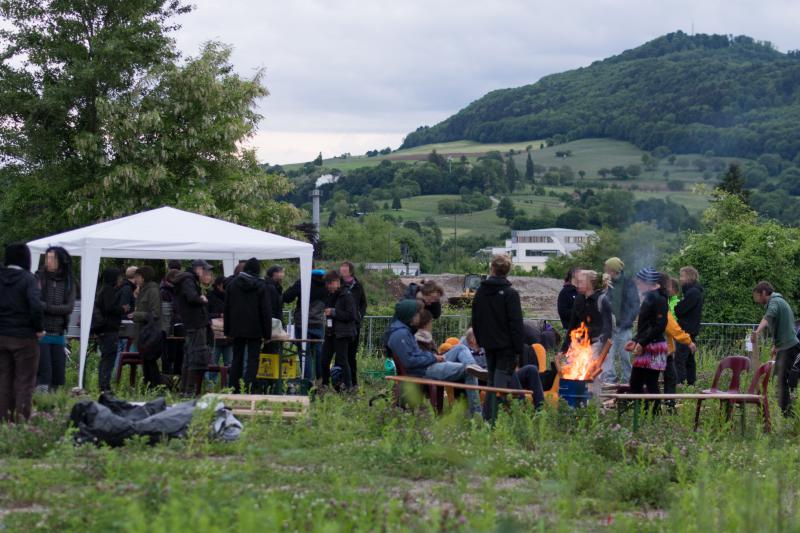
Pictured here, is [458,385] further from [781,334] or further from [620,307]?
[781,334]

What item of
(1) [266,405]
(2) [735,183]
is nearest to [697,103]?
(2) [735,183]

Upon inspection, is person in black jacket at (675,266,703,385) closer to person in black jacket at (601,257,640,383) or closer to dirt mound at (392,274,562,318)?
person in black jacket at (601,257,640,383)

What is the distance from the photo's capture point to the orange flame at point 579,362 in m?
9.83

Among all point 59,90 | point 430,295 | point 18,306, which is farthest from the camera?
point 59,90

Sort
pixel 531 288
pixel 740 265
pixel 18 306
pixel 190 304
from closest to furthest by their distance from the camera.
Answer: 1. pixel 18 306
2. pixel 190 304
3. pixel 740 265
4. pixel 531 288

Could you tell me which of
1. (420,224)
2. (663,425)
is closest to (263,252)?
(663,425)

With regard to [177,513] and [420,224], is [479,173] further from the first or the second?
[177,513]

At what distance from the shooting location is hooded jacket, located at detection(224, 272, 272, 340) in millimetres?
12445

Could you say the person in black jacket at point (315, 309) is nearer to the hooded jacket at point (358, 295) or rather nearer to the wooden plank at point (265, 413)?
the hooded jacket at point (358, 295)

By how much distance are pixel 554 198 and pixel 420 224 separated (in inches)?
815

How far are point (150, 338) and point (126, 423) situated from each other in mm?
4817

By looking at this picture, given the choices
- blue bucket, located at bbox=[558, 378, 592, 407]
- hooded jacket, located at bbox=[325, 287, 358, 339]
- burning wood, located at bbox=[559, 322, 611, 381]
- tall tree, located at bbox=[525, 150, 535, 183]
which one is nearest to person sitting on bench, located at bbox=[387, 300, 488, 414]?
burning wood, located at bbox=[559, 322, 611, 381]

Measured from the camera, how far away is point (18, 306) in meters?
9.34

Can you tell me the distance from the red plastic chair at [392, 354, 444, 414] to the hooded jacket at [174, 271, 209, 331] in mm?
3217
